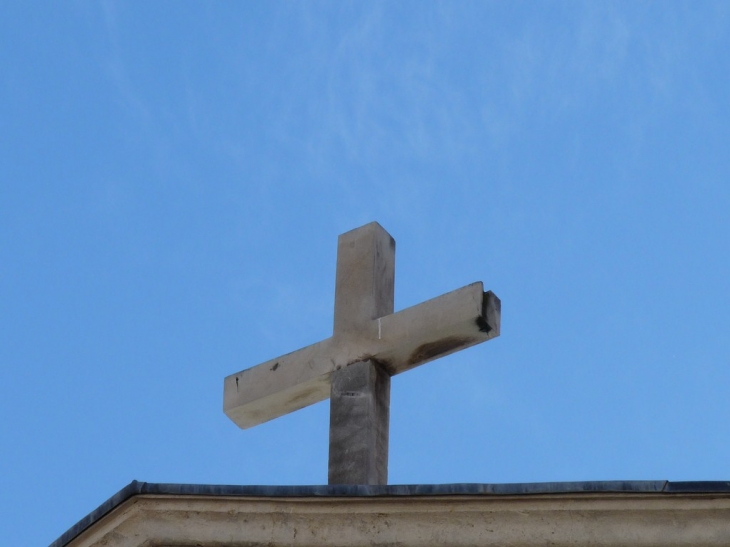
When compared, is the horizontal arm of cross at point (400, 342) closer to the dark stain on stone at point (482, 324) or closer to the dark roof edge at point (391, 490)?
the dark stain on stone at point (482, 324)

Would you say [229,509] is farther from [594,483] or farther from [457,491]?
[594,483]

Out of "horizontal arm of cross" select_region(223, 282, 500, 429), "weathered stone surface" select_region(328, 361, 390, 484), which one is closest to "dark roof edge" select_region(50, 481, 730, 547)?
"weathered stone surface" select_region(328, 361, 390, 484)

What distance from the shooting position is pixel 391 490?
22.0 feet

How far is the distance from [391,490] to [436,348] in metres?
1.87

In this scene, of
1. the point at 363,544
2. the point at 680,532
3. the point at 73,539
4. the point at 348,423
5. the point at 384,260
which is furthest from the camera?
the point at 384,260

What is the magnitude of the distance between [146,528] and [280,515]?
65cm

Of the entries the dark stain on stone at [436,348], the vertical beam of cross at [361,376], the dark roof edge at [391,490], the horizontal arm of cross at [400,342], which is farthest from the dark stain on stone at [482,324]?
the dark roof edge at [391,490]

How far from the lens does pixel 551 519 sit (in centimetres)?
649

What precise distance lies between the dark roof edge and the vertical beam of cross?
1110 millimetres

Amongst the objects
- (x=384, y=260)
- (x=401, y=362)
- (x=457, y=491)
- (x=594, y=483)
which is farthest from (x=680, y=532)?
(x=384, y=260)

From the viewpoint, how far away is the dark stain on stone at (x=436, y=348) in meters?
8.47

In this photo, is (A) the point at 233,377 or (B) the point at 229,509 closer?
(B) the point at 229,509

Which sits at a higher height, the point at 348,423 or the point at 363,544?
the point at 348,423

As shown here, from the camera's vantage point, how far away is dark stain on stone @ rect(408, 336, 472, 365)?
847cm
